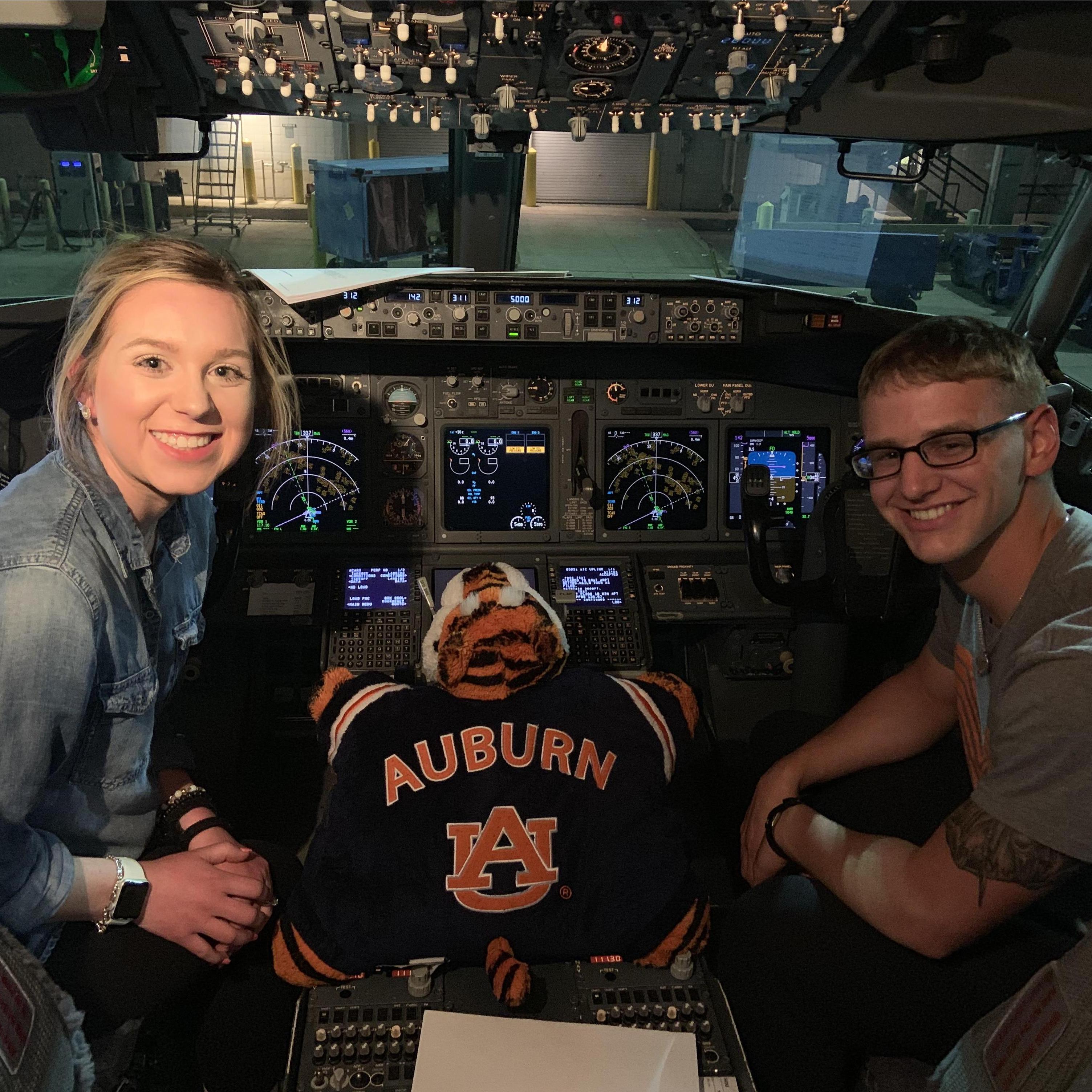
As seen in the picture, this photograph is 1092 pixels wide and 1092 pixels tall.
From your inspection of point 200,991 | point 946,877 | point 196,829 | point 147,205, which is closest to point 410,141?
point 147,205

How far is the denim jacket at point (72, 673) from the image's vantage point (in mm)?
1072

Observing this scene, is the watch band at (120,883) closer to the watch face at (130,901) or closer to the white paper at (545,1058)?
the watch face at (130,901)

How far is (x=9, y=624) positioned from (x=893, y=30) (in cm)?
192

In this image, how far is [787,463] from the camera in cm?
261

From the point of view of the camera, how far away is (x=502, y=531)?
2.56 m

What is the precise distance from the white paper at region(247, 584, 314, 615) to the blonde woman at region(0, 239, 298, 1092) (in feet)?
3.08

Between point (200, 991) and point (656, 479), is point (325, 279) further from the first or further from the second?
point (200, 991)

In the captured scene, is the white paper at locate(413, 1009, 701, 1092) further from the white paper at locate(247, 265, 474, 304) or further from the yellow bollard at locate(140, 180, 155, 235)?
the yellow bollard at locate(140, 180, 155, 235)

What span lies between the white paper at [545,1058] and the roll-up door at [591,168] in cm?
214

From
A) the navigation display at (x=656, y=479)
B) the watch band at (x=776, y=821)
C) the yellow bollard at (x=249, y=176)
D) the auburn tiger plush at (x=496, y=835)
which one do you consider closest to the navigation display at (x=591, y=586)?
the navigation display at (x=656, y=479)

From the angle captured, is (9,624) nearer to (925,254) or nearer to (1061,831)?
(1061,831)

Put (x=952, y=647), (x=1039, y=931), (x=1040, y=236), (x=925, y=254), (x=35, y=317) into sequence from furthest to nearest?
(x=925, y=254) < (x=1040, y=236) < (x=35, y=317) < (x=952, y=647) < (x=1039, y=931)

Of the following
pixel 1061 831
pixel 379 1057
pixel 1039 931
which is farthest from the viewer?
pixel 1039 931

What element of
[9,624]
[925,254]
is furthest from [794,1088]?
[925,254]
